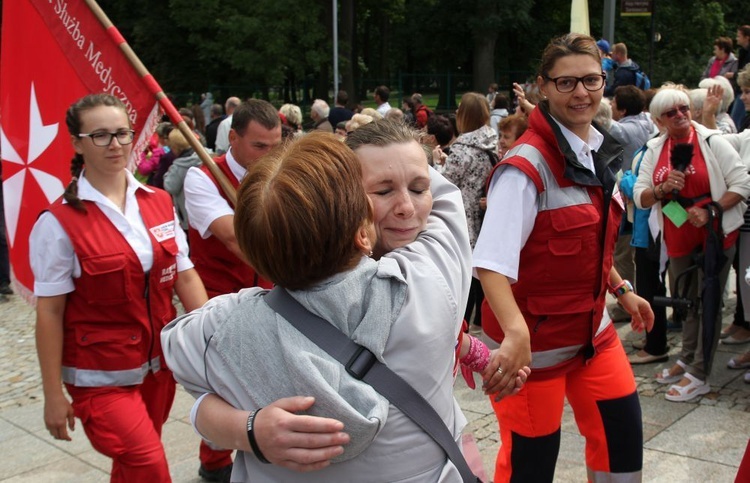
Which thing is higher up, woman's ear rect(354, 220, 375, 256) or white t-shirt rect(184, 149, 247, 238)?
woman's ear rect(354, 220, 375, 256)

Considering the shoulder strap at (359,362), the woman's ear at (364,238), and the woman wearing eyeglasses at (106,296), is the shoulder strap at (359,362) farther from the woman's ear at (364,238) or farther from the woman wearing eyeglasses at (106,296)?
the woman wearing eyeglasses at (106,296)

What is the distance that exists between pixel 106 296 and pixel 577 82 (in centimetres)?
213

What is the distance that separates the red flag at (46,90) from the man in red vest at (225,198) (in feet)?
1.56

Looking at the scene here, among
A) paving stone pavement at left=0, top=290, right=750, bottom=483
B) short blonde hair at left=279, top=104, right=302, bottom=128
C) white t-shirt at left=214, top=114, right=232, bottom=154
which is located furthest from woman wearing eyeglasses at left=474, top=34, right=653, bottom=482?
white t-shirt at left=214, top=114, right=232, bottom=154

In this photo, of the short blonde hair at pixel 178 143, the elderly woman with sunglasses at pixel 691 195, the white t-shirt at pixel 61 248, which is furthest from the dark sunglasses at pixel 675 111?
the short blonde hair at pixel 178 143

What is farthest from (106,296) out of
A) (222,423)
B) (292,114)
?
(292,114)

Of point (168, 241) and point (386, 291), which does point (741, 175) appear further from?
point (386, 291)

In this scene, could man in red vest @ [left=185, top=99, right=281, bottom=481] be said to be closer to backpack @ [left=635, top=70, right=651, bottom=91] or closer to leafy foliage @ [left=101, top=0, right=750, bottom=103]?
→ backpack @ [left=635, top=70, right=651, bottom=91]

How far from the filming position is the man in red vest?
4227 millimetres

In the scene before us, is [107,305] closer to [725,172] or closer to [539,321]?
[539,321]

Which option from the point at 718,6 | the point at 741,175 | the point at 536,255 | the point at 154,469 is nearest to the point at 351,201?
the point at 536,255

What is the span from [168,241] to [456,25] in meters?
36.6

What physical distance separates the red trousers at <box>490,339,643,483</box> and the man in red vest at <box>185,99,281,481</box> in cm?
170

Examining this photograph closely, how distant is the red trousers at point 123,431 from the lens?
127 inches
